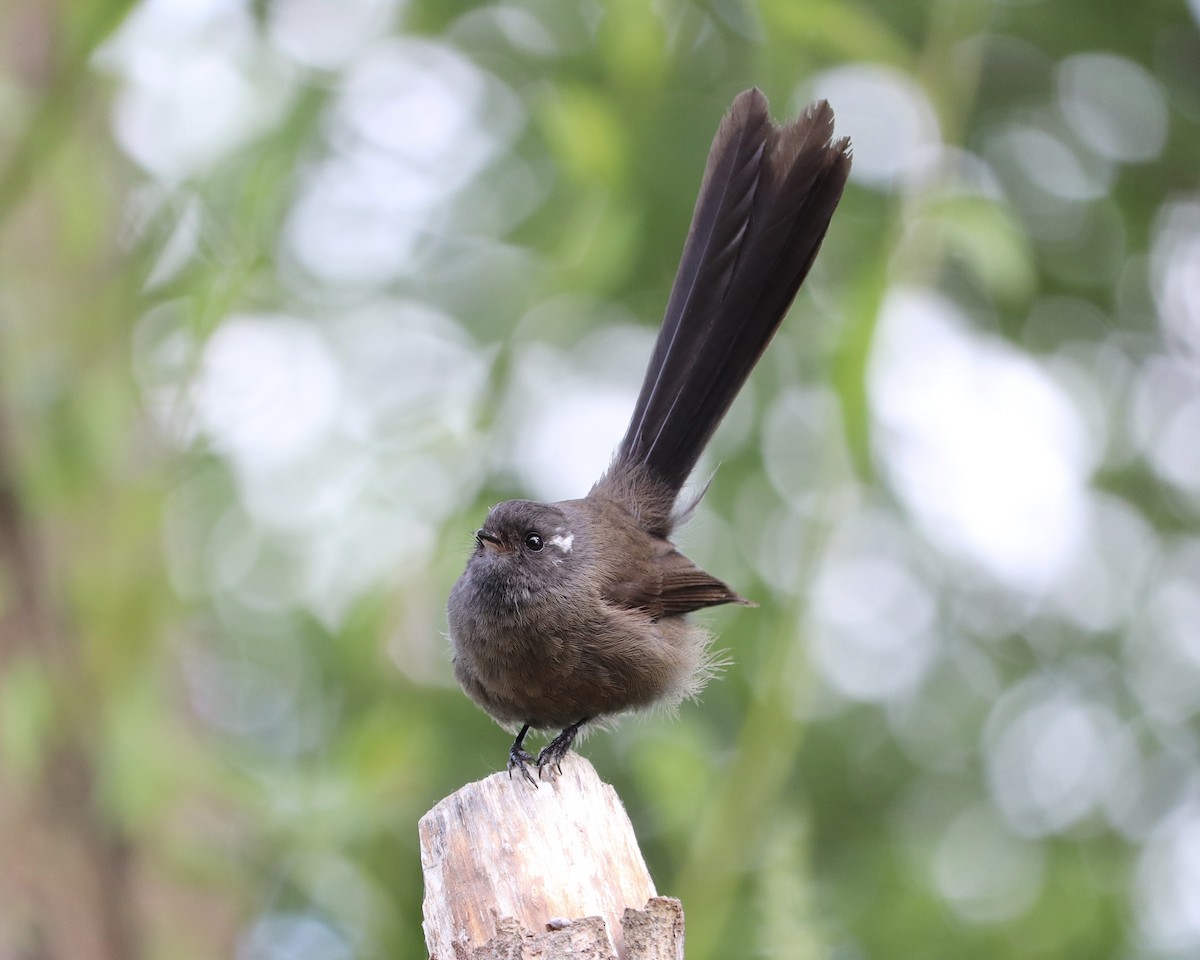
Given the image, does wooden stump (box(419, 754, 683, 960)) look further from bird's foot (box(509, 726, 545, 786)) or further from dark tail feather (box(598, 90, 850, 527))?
dark tail feather (box(598, 90, 850, 527))

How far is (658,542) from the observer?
4.67 metres

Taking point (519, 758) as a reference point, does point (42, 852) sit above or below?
below

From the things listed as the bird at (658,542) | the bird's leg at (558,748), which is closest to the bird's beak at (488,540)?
the bird at (658,542)

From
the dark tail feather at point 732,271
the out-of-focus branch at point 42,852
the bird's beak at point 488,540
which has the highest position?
the dark tail feather at point 732,271

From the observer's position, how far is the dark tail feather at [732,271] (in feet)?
12.7

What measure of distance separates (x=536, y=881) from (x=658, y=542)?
233 cm

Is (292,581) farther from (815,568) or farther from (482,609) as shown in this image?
(815,568)

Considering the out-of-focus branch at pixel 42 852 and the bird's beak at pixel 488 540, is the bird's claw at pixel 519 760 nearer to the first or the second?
the bird's beak at pixel 488 540

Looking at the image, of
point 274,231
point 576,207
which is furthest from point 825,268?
point 274,231

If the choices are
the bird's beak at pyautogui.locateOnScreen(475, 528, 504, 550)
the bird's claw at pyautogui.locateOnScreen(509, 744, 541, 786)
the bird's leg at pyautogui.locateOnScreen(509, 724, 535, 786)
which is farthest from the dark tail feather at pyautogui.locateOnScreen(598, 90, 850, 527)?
the bird's claw at pyautogui.locateOnScreen(509, 744, 541, 786)

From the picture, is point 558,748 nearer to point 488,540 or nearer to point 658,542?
point 488,540

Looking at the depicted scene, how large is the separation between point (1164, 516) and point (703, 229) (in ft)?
11.8

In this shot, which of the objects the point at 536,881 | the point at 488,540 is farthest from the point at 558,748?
the point at 536,881

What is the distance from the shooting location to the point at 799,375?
5.27 metres
